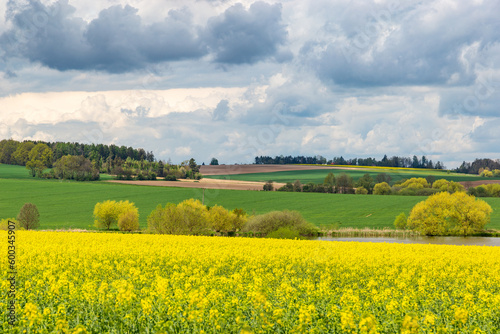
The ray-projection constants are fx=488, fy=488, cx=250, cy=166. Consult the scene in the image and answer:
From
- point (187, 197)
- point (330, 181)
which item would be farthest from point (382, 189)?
point (187, 197)

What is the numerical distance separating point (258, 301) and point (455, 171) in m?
173

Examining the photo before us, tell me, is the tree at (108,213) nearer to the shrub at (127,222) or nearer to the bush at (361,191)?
the shrub at (127,222)

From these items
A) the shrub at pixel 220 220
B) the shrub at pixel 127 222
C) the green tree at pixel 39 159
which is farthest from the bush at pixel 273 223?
the green tree at pixel 39 159

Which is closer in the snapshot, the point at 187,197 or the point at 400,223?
the point at 400,223

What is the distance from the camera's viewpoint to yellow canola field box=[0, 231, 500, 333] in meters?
9.67

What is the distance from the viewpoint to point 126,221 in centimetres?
7425

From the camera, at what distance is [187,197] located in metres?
99.1

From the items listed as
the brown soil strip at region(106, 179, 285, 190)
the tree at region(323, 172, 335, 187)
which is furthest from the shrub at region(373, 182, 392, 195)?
the brown soil strip at region(106, 179, 285, 190)

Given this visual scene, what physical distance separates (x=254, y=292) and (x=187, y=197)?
292ft

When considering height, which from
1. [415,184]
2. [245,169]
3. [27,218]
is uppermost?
[245,169]

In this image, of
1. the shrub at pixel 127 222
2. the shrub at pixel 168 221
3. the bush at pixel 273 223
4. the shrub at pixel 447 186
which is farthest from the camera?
the shrub at pixel 447 186

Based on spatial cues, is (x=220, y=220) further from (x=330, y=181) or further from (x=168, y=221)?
(x=330, y=181)

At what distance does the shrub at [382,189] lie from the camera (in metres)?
121

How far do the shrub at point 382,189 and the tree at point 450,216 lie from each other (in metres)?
40.2
